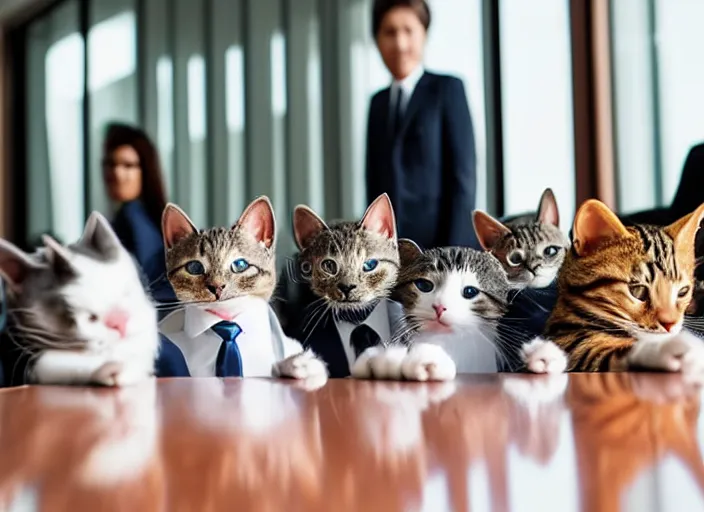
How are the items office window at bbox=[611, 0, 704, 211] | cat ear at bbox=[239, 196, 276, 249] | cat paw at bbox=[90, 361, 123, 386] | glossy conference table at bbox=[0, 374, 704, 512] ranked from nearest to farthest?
glossy conference table at bbox=[0, 374, 704, 512] < cat paw at bbox=[90, 361, 123, 386] < cat ear at bbox=[239, 196, 276, 249] < office window at bbox=[611, 0, 704, 211]

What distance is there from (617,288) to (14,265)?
536 millimetres

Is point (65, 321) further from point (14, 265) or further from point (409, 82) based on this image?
point (409, 82)

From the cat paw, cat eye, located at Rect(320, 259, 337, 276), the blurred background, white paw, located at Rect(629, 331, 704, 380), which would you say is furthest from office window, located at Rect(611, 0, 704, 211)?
the cat paw

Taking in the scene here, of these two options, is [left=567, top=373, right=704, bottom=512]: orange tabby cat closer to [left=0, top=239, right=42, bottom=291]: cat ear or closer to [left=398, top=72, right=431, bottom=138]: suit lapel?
[left=398, top=72, right=431, bottom=138]: suit lapel

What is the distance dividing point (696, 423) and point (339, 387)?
275mm

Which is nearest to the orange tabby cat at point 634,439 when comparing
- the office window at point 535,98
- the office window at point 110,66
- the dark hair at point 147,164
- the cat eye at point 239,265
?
the cat eye at point 239,265

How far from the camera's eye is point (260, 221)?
0.70m

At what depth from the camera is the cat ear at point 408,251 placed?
70 cm

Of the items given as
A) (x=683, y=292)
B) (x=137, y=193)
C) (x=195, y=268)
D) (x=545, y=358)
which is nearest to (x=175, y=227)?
(x=195, y=268)

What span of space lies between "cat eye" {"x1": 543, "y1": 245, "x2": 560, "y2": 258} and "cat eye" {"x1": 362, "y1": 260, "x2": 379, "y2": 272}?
0.18 m

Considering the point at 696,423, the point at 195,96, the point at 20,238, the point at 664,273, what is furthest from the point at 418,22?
the point at 20,238

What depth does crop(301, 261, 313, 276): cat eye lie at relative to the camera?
699mm

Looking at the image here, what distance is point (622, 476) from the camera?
0.33 metres

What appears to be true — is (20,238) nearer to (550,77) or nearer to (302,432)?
(550,77)
